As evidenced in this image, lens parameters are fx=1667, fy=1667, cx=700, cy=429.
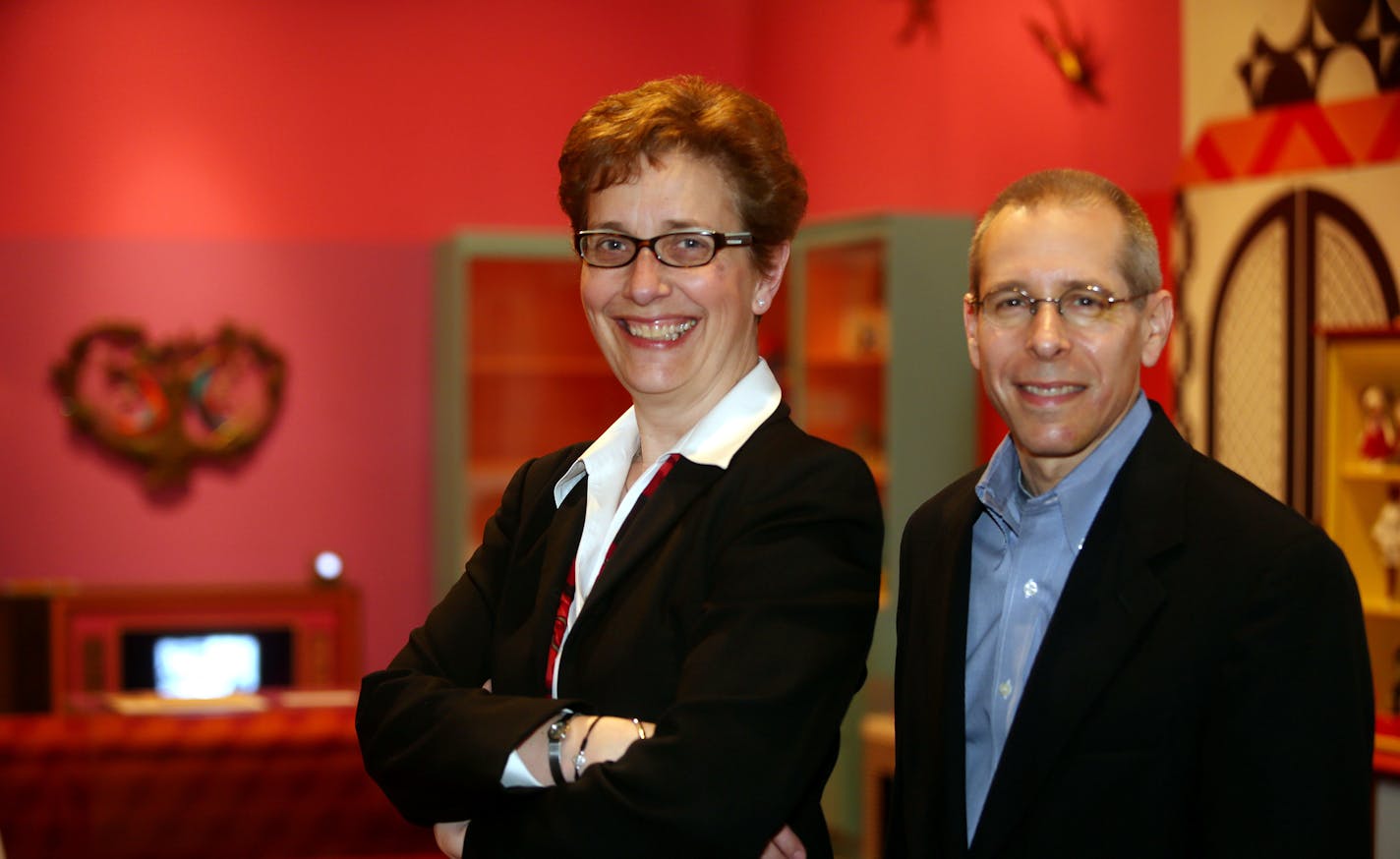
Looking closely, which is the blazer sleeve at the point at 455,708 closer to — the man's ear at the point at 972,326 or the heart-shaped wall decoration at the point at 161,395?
the man's ear at the point at 972,326

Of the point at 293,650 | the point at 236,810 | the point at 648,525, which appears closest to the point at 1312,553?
the point at 648,525

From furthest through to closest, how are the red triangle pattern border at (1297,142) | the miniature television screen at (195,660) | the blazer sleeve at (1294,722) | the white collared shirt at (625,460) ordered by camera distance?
the miniature television screen at (195,660) < the red triangle pattern border at (1297,142) < the white collared shirt at (625,460) < the blazer sleeve at (1294,722)

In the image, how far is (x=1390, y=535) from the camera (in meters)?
3.84

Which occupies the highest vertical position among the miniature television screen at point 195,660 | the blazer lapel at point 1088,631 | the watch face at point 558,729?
the blazer lapel at point 1088,631

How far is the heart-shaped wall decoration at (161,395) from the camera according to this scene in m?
7.21

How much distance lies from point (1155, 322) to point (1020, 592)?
356mm

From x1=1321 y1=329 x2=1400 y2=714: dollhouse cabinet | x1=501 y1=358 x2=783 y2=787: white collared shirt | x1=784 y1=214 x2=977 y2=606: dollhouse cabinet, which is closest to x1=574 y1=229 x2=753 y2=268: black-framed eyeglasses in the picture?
x1=501 y1=358 x2=783 y2=787: white collared shirt

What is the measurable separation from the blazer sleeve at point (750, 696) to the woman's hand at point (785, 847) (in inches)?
1.0

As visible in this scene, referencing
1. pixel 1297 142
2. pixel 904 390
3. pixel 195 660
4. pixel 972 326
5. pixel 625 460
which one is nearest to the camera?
pixel 972 326

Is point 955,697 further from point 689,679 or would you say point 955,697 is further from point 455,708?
point 455,708

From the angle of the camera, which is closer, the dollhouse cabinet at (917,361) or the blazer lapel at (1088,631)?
the blazer lapel at (1088,631)

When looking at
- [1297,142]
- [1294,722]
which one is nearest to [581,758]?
[1294,722]

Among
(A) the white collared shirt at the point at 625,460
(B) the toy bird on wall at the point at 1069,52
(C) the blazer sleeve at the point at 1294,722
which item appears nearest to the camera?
(C) the blazer sleeve at the point at 1294,722

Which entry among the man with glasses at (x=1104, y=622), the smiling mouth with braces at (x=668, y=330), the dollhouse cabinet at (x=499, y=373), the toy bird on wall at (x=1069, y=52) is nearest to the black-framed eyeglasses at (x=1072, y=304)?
the man with glasses at (x=1104, y=622)
